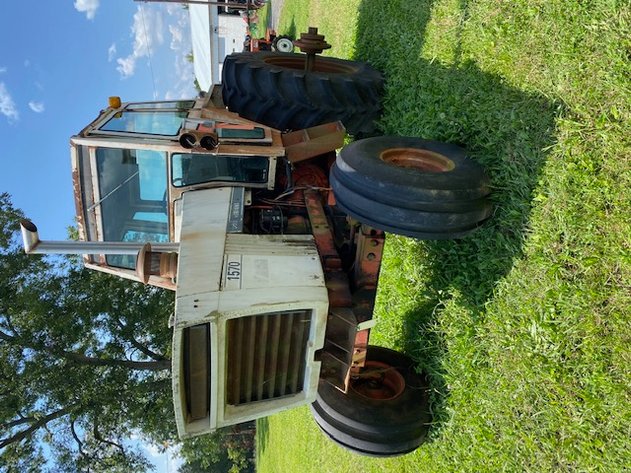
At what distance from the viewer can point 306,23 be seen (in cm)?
1188

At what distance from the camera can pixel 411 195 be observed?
300 centimetres

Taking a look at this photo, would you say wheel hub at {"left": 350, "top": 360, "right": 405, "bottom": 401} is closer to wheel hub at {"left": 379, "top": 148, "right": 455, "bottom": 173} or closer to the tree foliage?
wheel hub at {"left": 379, "top": 148, "right": 455, "bottom": 173}

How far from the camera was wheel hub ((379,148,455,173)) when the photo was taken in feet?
11.8

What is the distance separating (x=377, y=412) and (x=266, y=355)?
1197 millimetres

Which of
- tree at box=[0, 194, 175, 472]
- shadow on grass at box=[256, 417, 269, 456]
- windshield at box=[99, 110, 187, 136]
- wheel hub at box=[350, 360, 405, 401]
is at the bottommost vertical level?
shadow on grass at box=[256, 417, 269, 456]

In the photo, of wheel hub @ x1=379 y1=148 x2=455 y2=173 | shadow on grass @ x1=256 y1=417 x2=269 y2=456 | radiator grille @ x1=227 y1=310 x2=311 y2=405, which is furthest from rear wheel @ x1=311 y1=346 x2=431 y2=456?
shadow on grass @ x1=256 y1=417 x2=269 y2=456

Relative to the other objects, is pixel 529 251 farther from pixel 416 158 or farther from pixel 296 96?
pixel 296 96

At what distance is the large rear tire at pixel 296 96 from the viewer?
15.5 ft

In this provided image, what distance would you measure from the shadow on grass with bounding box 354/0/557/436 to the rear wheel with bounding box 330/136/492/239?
185 millimetres

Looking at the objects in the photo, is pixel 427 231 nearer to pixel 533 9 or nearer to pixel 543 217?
pixel 543 217

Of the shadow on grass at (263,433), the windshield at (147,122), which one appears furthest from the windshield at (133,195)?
the shadow on grass at (263,433)

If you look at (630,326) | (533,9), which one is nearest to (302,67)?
(533,9)

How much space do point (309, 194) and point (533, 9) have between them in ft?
6.82

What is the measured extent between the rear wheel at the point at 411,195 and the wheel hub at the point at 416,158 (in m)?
0.12
